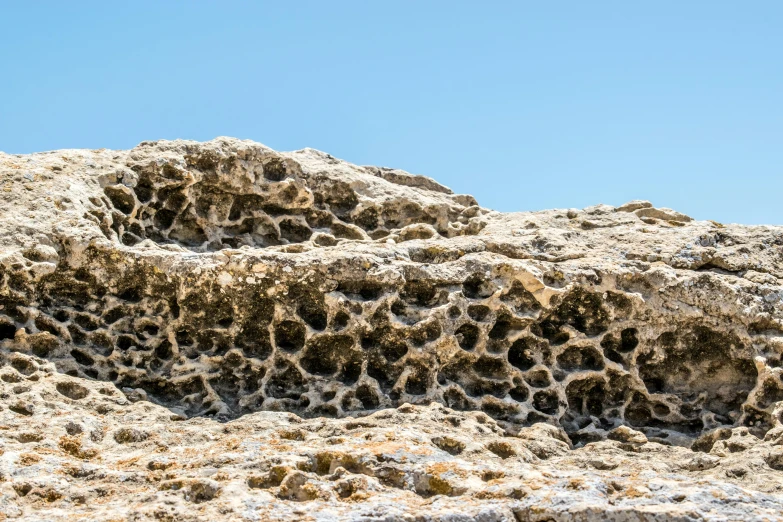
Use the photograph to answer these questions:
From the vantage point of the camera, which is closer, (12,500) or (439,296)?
(12,500)

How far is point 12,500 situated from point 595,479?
395cm

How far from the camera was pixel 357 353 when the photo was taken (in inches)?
329

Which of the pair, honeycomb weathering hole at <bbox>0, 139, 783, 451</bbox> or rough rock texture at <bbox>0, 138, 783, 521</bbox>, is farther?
honeycomb weathering hole at <bbox>0, 139, 783, 451</bbox>

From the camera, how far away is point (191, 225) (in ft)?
34.0

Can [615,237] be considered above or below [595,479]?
above

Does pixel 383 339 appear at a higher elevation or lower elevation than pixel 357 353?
higher

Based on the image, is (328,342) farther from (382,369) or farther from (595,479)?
(595,479)

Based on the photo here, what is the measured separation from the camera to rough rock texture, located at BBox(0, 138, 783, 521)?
6375 mm

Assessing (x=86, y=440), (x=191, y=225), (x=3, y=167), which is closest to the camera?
(x=86, y=440)

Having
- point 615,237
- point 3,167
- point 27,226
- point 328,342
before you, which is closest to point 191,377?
point 328,342

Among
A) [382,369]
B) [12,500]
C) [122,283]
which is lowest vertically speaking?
[12,500]

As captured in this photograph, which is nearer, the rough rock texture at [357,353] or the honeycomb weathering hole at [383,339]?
the rough rock texture at [357,353]

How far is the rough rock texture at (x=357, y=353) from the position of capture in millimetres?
6375

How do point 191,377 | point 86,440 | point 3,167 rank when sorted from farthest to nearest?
1. point 3,167
2. point 191,377
3. point 86,440
